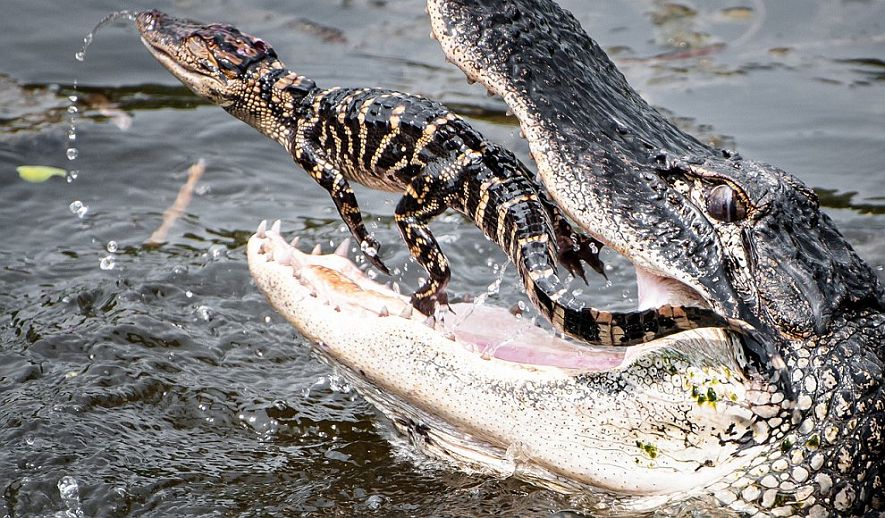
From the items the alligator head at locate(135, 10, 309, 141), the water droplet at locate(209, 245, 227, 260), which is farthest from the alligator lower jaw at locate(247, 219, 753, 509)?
the water droplet at locate(209, 245, 227, 260)

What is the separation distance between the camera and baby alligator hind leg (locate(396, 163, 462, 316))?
333 cm

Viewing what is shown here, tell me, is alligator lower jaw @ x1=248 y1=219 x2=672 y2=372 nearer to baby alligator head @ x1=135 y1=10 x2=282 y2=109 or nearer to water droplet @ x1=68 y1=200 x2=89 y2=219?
baby alligator head @ x1=135 y1=10 x2=282 y2=109

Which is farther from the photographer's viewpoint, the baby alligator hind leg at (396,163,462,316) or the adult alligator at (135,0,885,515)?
the baby alligator hind leg at (396,163,462,316)

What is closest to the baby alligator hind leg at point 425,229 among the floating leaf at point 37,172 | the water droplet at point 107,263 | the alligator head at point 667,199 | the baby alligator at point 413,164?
the baby alligator at point 413,164

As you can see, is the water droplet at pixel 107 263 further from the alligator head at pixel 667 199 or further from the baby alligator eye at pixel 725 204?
the baby alligator eye at pixel 725 204

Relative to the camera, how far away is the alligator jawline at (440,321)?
328cm

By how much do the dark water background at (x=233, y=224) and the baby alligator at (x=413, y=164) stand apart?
2.35 feet

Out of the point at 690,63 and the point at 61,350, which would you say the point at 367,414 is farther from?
the point at 690,63

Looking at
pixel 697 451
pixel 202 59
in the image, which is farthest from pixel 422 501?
pixel 202 59

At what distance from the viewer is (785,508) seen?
2.99 metres

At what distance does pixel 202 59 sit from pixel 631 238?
164 centimetres

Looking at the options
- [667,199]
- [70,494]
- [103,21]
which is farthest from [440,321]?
[103,21]

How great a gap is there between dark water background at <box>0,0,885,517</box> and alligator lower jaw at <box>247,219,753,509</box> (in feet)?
0.85

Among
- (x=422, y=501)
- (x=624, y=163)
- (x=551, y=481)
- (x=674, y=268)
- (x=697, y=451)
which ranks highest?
(x=624, y=163)
